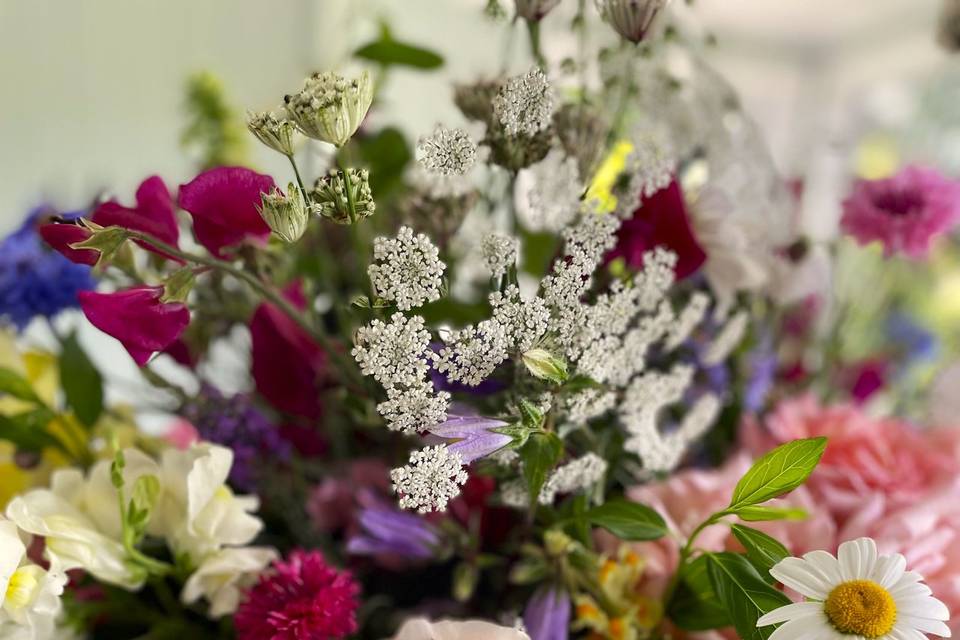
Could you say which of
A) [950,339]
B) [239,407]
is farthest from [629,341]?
Result: [950,339]

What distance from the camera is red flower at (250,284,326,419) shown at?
34cm

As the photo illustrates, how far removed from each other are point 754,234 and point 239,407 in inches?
10.6

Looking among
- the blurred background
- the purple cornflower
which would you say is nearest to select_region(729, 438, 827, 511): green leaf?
the purple cornflower

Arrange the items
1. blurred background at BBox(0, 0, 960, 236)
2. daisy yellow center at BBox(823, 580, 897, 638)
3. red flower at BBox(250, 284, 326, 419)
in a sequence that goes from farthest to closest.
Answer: blurred background at BBox(0, 0, 960, 236) < red flower at BBox(250, 284, 326, 419) < daisy yellow center at BBox(823, 580, 897, 638)

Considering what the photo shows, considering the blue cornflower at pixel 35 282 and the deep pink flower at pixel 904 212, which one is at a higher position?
the deep pink flower at pixel 904 212

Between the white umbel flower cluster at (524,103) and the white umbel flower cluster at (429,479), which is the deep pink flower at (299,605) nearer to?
the white umbel flower cluster at (429,479)

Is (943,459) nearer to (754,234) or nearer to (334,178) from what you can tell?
(754,234)

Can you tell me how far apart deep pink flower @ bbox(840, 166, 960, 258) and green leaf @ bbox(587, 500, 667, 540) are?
0.25m

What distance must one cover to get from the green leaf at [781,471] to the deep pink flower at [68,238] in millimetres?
235

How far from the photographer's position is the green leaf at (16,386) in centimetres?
36

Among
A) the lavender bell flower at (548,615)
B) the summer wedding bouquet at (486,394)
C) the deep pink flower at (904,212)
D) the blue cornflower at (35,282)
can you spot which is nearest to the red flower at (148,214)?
the summer wedding bouquet at (486,394)

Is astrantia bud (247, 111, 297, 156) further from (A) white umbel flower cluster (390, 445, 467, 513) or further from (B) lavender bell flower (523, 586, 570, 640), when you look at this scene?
(B) lavender bell flower (523, 586, 570, 640)

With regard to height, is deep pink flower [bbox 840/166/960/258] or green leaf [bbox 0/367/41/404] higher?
deep pink flower [bbox 840/166/960/258]

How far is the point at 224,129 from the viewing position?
1.64ft
